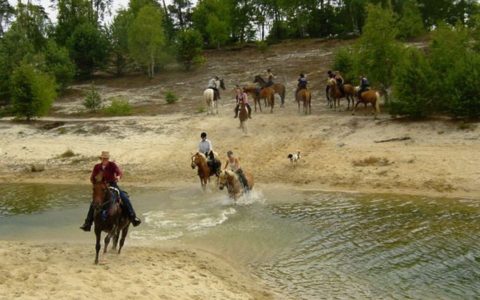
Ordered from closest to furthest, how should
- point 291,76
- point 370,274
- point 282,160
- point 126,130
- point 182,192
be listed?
point 370,274 < point 182,192 < point 282,160 < point 126,130 < point 291,76

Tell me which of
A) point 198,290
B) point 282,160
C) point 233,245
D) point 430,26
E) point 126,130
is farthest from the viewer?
point 430,26

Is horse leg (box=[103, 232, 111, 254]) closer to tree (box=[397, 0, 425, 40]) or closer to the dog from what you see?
the dog

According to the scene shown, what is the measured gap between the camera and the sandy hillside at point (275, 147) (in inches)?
821

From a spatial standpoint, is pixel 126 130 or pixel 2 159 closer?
pixel 2 159

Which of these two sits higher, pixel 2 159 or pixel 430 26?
pixel 430 26

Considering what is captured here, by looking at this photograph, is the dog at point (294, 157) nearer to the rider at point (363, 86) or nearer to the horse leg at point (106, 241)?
the rider at point (363, 86)

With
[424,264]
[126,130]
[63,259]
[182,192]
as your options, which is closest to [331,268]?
[424,264]

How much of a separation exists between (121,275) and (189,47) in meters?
45.5

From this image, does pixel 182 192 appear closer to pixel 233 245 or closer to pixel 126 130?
pixel 233 245

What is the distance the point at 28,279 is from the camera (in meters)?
10.5

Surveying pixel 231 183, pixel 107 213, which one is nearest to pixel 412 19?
pixel 231 183

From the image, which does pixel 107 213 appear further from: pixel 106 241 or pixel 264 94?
pixel 264 94

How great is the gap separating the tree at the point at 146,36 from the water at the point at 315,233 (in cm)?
3102

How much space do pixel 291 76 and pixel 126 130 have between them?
739 inches
